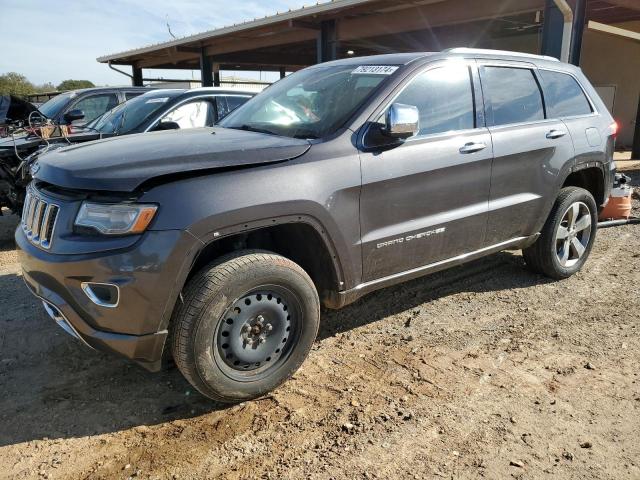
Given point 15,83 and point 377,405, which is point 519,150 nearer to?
point 377,405

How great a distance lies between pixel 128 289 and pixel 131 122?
4.62 meters

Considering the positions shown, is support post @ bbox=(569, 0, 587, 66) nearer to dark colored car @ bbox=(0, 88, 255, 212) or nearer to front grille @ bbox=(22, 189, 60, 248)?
dark colored car @ bbox=(0, 88, 255, 212)

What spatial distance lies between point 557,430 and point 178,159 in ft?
7.92

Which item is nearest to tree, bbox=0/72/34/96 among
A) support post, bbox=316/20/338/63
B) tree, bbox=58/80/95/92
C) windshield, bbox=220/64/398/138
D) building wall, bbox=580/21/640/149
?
tree, bbox=58/80/95/92

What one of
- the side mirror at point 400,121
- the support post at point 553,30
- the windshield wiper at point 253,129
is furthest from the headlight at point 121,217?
the support post at point 553,30

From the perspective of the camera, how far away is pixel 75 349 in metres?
3.64

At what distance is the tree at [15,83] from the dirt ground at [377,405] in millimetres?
44271

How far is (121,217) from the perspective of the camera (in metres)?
2.52

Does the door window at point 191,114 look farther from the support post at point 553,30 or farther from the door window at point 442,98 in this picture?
the support post at point 553,30

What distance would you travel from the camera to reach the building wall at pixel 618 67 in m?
16.3

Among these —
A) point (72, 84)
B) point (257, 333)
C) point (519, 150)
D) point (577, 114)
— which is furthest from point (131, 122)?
point (72, 84)

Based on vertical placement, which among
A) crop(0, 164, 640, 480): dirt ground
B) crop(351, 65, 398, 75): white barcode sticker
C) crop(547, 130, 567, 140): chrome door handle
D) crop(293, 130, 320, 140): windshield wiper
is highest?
crop(351, 65, 398, 75): white barcode sticker

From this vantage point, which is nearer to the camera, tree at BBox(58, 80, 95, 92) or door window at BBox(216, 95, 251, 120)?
door window at BBox(216, 95, 251, 120)

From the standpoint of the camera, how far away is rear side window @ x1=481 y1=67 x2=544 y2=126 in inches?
156
